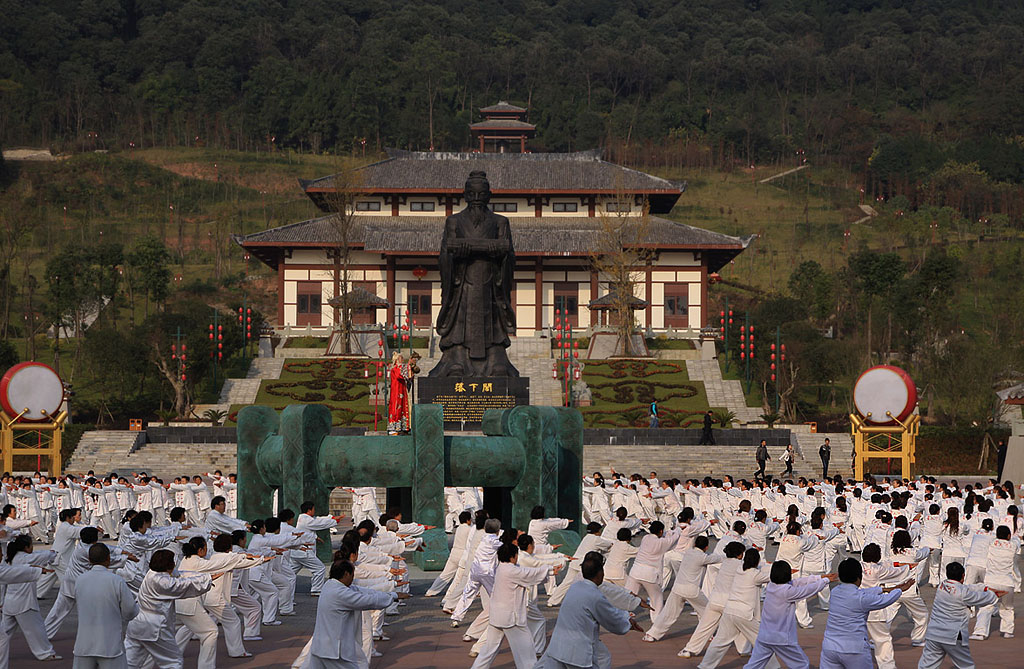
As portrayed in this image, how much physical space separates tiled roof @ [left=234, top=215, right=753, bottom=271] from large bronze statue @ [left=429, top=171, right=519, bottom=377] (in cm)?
2605

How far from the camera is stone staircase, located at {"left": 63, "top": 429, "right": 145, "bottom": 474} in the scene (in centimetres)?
3250

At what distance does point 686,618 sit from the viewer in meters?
14.7

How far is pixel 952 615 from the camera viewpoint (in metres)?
11.3

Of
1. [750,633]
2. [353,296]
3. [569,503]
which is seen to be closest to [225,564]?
[750,633]

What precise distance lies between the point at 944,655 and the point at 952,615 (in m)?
0.38

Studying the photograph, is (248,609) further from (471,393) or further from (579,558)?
(471,393)

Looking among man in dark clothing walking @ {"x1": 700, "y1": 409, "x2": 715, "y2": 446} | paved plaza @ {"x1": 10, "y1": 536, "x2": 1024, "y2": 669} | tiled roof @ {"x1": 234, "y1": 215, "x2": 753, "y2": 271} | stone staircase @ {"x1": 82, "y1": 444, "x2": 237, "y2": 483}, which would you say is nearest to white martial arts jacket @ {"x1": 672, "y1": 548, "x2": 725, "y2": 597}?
paved plaza @ {"x1": 10, "y1": 536, "x2": 1024, "y2": 669}

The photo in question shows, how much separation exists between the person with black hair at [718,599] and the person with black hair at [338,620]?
10.6ft

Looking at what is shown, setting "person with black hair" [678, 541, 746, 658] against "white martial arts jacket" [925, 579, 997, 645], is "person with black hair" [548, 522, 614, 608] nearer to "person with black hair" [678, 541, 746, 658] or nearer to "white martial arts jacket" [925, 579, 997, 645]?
"person with black hair" [678, 541, 746, 658]

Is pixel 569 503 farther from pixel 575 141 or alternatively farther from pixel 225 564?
pixel 575 141

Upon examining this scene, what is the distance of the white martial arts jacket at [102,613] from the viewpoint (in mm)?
10523

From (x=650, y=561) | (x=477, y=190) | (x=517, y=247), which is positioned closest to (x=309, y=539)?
(x=650, y=561)

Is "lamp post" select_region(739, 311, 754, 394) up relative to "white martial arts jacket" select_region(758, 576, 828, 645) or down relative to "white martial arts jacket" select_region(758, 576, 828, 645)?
up

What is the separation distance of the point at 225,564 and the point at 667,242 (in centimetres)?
4338
